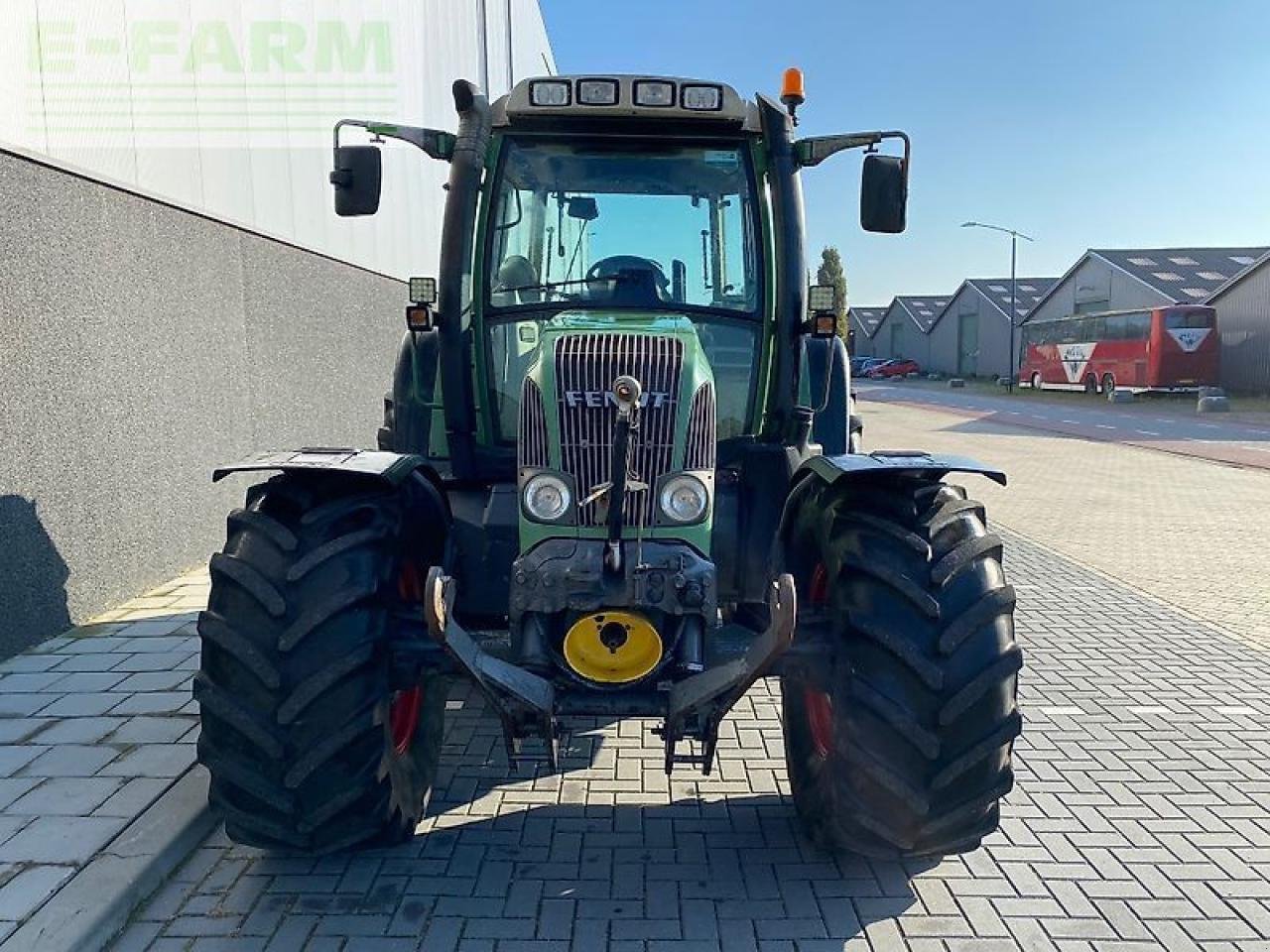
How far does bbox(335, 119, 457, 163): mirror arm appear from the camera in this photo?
→ 12.7 feet

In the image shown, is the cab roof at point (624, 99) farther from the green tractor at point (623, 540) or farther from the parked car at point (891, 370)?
the parked car at point (891, 370)

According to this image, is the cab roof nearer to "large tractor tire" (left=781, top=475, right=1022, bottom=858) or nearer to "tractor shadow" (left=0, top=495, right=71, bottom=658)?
"large tractor tire" (left=781, top=475, right=1022, bottom=858)

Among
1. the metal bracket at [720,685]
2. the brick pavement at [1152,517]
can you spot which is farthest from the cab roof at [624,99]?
the brick pavement at [1152,517]

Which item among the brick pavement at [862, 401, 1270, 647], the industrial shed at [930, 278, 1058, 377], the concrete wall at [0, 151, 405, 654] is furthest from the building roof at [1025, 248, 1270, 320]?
the concrete wall at [0, 151, 405, 654]

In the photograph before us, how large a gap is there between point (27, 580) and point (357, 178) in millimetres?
3076

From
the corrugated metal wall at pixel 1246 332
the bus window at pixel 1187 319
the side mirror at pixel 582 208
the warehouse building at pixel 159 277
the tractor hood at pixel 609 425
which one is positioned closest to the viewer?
the tractor hood at pixel 609 425

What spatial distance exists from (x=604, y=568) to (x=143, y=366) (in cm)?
457

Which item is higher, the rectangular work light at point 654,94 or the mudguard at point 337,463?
the rectangular work light at point 654,94

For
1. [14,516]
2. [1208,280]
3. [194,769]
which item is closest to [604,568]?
A: [194,769]

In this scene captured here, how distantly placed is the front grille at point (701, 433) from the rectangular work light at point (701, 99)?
3.49 ft

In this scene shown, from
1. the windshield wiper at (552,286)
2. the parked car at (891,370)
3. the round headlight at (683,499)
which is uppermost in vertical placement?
the windshield wiper at (552,286)

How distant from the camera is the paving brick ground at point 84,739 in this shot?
3234 mm

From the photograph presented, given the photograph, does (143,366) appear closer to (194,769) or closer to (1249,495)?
(194,769)

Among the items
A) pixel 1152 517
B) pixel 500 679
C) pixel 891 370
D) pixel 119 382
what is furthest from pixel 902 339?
pixel 500 679
